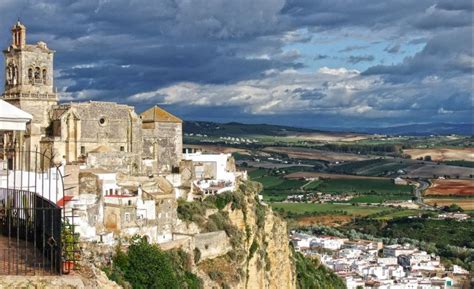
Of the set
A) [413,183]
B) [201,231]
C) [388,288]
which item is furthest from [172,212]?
[413,183]

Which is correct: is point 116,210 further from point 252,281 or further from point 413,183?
point 413,183

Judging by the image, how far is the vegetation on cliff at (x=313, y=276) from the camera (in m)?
59.1

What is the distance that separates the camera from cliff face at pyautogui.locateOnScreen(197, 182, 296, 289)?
3731 cm

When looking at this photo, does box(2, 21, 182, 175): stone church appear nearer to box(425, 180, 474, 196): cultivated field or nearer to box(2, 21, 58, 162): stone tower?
box(2, 21, 58, 162): stone tower

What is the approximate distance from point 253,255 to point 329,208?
82.4 meters

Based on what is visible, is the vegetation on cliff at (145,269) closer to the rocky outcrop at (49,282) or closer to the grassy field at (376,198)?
the rocky outcrop at (49,282)

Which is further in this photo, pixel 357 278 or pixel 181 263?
pixel 357 278

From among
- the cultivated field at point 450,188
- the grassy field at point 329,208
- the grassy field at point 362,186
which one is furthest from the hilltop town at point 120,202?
the cultivated field at point 450,188

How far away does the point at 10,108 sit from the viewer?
11586 mm

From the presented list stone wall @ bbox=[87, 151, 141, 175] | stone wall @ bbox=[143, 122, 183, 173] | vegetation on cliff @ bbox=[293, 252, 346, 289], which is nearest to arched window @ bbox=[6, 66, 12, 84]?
stone wall @ bbox=[87, 151, 141, 175]

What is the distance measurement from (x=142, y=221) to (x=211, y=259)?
19.2ft

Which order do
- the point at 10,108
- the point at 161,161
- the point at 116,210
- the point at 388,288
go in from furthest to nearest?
1. the point at 388,288
2. the point at 161,161
3. the point at 116,210
4. the point at 10,108

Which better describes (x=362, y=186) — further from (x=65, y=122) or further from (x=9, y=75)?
(x=9, y=75)

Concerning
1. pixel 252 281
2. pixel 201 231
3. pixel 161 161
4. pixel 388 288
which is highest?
pixel 161 161
